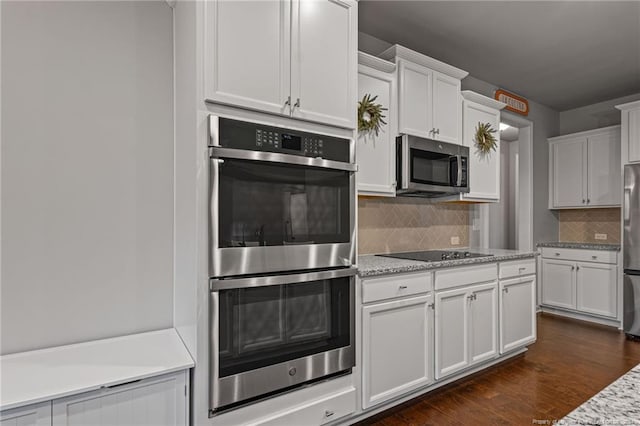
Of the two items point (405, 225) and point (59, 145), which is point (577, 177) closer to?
point (405, 225)

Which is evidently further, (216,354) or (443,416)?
(443,416)

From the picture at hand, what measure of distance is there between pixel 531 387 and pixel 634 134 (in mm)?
3173

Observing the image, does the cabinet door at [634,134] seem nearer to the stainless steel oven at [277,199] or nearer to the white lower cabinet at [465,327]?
the white lower cabinet at [465,327]

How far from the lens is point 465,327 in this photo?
269 centimetres

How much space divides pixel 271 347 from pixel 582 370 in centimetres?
285

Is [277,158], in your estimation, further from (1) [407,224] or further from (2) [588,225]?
(2) [588,225]

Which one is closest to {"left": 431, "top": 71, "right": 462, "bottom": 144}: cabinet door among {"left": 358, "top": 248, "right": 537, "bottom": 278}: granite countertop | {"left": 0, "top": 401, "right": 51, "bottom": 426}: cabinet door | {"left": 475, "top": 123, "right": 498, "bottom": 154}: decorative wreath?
{"left": 475, "top": 123, "right": 498, "bottom": 154}: decorative wreath

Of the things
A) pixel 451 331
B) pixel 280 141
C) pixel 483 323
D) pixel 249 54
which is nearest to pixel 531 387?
pixel 483 323

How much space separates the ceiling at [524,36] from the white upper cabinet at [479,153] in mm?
506

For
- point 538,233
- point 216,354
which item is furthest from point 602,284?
point 216,354

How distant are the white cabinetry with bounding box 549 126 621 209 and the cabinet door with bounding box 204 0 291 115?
4588 millimetres

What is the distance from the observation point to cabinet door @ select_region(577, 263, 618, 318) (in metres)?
4.16

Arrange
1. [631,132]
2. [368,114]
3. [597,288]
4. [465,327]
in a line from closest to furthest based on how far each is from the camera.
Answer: [368,114] < [465,327] < [631,132] < [597,288]

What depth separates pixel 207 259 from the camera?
158 cm
